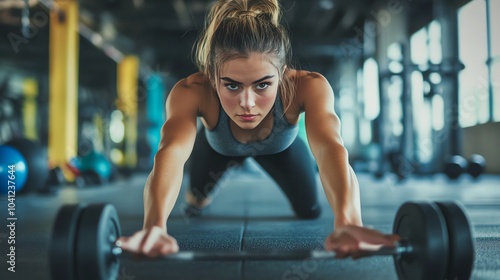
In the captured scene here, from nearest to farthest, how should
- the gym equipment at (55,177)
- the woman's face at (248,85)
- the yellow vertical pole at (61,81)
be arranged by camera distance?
the woman's face at (248,85) → the gym equipment at (55,177) → the yellow vertical pole at (61,81)

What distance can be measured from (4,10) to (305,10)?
4816 mm

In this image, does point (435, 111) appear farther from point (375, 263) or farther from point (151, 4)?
point (375, 263)

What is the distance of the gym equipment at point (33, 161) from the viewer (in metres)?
2.83

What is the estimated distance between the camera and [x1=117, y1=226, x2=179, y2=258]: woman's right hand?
0.79 m

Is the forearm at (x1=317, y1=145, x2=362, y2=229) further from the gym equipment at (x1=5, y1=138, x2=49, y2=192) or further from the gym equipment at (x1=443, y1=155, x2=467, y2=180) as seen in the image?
the gym equipment at (x1=443, y1=155, x2=467, y2=180)

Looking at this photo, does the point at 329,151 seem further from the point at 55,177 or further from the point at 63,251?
the point at 55,177

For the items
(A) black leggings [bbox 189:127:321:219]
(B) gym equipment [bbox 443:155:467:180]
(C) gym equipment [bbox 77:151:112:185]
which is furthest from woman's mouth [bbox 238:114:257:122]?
(B) gym equipment [bbox 443:155:467:180]

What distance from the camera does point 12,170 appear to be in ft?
8.59

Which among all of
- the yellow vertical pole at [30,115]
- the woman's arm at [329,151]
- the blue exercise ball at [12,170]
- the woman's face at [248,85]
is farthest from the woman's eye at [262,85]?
the yellow vertical pole at [30,115]

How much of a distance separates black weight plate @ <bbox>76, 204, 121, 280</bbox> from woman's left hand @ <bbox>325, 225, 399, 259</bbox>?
1.34 ft

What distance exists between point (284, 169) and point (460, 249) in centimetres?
99

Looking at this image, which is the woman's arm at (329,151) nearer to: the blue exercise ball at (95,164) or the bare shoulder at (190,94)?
the bare shoulder at (190,94)

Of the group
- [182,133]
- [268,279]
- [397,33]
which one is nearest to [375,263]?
[268,279]

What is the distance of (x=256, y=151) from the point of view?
5.22ft
